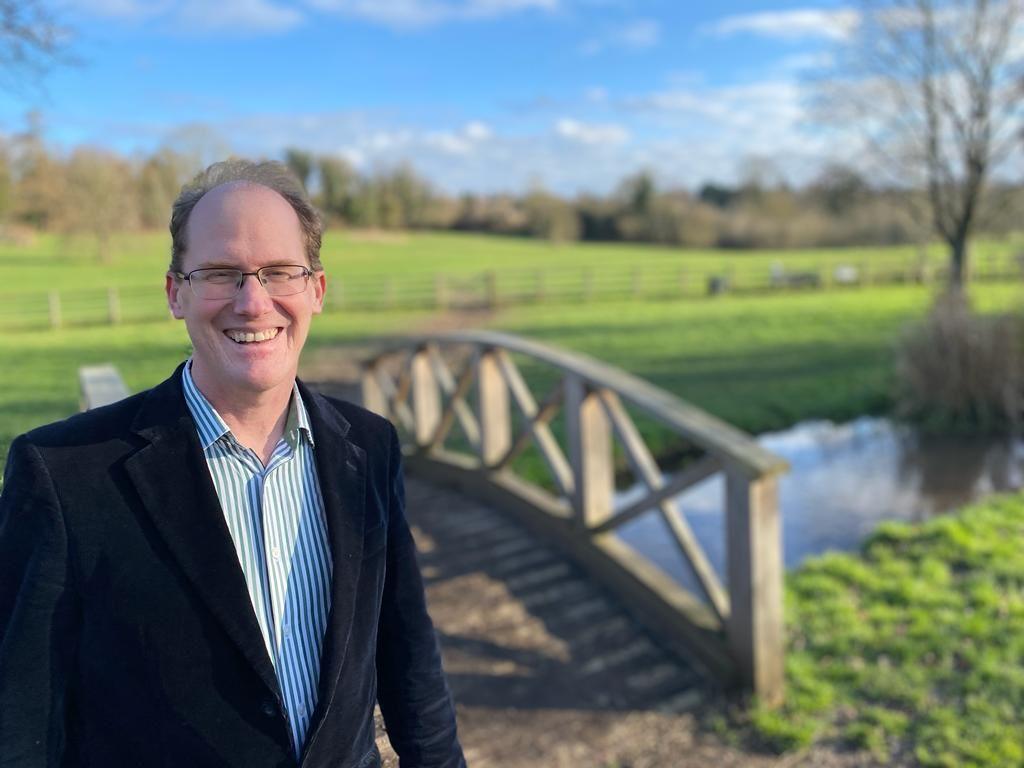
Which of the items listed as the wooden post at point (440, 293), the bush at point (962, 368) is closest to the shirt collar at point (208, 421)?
the bush at point (962, 368)

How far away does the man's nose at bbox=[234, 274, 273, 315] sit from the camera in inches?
50.8

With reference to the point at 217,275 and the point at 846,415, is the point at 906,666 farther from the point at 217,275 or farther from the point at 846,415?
the point at 846,415

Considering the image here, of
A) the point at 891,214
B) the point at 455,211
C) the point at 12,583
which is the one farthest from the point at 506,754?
the point at 455,211

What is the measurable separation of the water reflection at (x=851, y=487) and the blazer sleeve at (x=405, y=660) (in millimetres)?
4773

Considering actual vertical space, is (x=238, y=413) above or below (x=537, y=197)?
below

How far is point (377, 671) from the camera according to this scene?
1.59 m

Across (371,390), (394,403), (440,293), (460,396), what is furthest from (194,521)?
(440,293)

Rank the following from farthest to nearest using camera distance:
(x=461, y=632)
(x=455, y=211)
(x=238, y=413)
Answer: (x=455, y=211)
(x=461, y=632)
(x=238, y=413)

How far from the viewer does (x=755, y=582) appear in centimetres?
373

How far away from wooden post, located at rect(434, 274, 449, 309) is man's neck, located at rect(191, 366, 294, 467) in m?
22.7

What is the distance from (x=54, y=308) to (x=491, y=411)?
2934 millimetres

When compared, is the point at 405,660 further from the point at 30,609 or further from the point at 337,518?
the point at 30,609

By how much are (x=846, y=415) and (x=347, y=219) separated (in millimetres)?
8120

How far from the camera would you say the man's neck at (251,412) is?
1.33 meters
